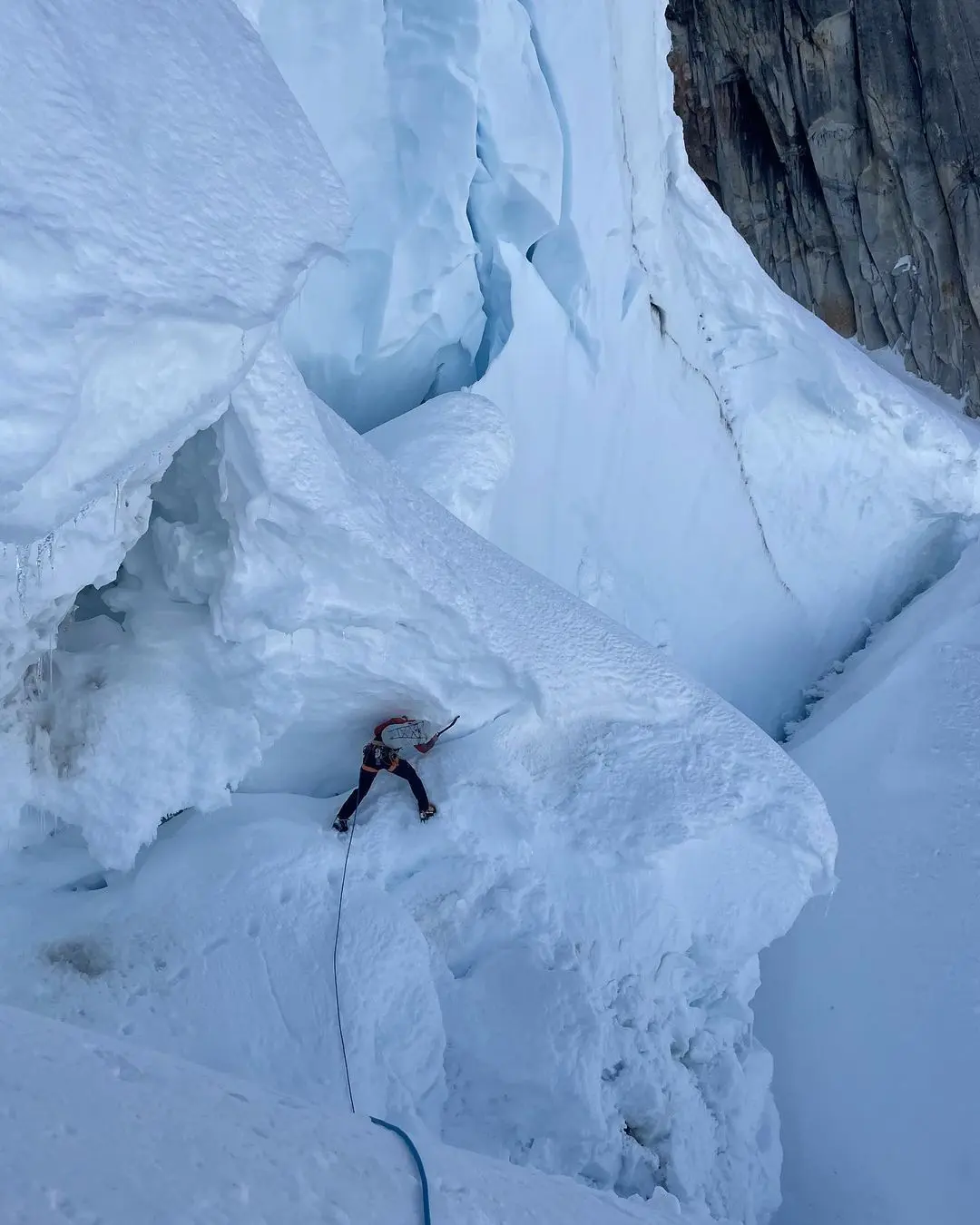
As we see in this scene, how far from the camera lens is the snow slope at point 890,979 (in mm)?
2525

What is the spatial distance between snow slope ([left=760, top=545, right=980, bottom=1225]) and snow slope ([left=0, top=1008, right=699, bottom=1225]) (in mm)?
1296

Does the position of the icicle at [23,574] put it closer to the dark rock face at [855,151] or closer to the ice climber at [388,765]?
the ice climber at [388,765]

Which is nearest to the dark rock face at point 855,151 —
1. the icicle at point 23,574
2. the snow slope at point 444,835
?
the snow slope at point 444,835

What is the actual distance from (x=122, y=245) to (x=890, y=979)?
275cm

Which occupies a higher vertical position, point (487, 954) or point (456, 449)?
point (456, 449)

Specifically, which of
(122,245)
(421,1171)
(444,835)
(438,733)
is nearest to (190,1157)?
(421,1171)

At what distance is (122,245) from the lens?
5.08 feet

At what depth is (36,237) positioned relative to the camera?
142cm

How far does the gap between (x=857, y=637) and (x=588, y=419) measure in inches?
78.6

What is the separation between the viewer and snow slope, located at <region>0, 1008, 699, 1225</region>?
1138mm

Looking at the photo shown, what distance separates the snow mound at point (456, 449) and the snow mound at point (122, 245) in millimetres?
1437

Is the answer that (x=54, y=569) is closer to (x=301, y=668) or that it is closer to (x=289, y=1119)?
(x=301, y=668)

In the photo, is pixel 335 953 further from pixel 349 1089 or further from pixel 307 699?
pixel 307 699

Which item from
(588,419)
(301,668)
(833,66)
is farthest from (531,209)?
(833,66)
